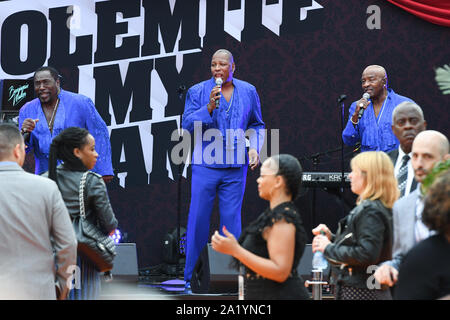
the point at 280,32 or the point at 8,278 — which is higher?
the point at 280,32

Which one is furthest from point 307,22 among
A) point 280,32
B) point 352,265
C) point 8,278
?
point 8,278

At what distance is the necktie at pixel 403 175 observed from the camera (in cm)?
401

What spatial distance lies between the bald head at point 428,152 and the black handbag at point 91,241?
1.56 meters

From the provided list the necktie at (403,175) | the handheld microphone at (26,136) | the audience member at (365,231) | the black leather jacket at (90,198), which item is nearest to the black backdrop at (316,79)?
the handheld microphone at (26,136)

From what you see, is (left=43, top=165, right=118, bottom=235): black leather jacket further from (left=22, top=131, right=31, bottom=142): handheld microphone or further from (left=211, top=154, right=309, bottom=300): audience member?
(left=22, top=131, right=31, bottom=142): handheld microphone

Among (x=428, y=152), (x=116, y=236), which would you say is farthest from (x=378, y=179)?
(x=116, y=236)

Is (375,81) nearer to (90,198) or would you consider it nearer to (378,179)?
(378,179)

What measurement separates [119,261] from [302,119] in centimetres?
295

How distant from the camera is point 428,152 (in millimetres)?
3182

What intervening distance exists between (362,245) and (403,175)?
1.05 meters

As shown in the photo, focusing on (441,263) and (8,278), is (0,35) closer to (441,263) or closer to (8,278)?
(8,278)

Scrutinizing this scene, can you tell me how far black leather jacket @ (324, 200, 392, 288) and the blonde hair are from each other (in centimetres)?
4

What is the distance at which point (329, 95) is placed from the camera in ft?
25.2

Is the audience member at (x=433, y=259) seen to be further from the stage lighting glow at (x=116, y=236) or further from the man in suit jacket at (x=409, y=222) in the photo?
the stage lighting glow at (x=116, y=236)
